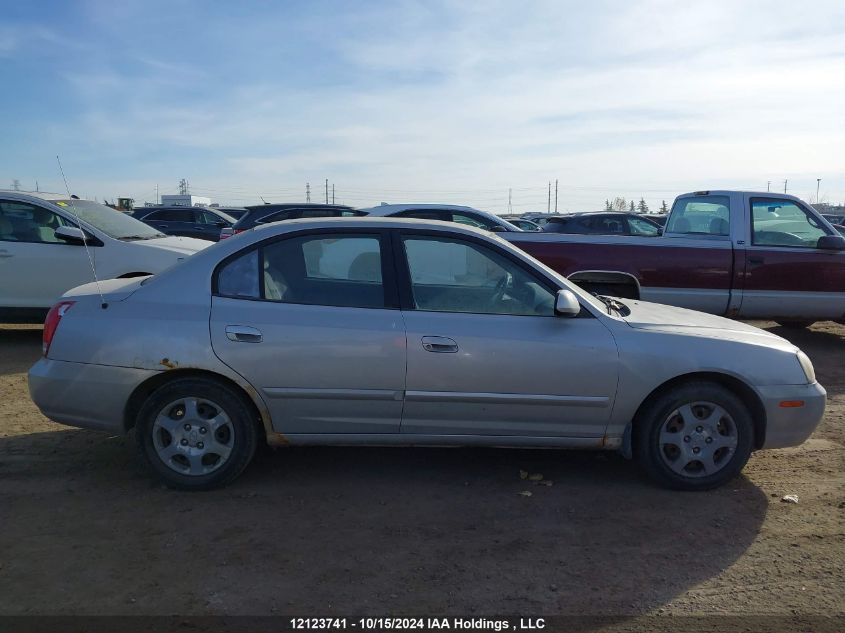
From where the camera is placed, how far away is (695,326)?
14.6 feet

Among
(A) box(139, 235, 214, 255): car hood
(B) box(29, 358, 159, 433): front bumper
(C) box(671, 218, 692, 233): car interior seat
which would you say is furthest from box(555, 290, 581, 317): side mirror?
(C) box(671, 218, 692, 233): car interior seat

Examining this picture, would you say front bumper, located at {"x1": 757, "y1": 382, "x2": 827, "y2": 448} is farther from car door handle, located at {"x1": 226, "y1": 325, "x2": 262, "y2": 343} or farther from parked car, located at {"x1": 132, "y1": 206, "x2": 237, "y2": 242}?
parked car, located at {"x1": 132, "y1": 206, "x2": 237, "y2": 242}

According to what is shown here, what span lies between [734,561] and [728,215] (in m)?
6.18

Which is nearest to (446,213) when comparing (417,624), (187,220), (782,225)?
(782,225)

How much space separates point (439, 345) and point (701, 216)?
621 cm

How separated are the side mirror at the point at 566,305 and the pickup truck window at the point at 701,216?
17.7 ft

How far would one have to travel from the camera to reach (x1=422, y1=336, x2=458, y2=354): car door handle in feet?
13.7

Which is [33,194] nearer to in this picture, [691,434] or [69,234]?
[69,234]

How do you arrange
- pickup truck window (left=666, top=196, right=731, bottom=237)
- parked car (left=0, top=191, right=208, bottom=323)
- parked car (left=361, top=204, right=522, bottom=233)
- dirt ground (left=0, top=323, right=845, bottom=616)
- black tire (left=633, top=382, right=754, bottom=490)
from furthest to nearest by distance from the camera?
parked car (left=361, top=204, right=522, bottom=233) < pickup truck window (left=666, top=196, right=731, bottom=237) < parked car (left=0, top=191, right=208, bottom=323) < black tire (left=633, top=382, right=754, bottom=490) < dirt ground (left=0, top=323, right=845, bottom=616)

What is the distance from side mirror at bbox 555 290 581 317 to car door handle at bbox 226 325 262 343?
1.73m

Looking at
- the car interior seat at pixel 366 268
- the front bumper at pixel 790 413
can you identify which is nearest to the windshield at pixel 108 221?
the car interior seat at pixel 366 268

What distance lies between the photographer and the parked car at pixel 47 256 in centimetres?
827

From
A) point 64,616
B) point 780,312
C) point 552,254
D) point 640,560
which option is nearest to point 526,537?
point 640,560

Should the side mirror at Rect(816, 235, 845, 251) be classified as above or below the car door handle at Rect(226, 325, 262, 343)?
above
